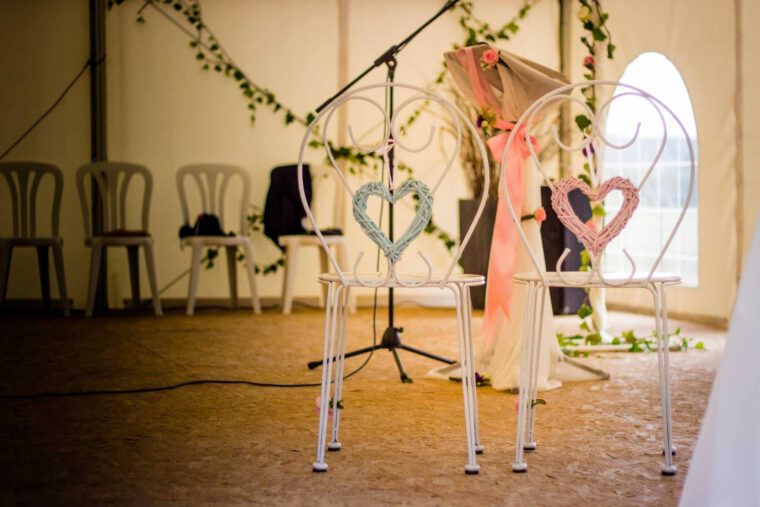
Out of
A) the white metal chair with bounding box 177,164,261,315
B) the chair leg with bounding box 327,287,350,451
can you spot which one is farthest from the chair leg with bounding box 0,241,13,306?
the chair leg with bounding box 327,287,350,451

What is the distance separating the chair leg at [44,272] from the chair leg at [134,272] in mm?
526

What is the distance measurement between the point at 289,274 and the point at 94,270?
4.01ft

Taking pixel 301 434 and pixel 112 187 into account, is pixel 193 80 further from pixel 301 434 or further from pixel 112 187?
pixel 301 434

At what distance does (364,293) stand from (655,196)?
212 cm

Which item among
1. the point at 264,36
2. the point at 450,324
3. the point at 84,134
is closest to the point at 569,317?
the point at 450,324

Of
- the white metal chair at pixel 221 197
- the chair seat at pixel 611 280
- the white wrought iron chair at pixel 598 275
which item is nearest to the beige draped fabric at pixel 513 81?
the white wrought iron chair at pixel 598 275

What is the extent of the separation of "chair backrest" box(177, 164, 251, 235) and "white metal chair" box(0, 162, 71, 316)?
31.1 inches

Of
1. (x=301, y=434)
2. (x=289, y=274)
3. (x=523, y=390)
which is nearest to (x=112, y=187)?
(x=289, y=274)

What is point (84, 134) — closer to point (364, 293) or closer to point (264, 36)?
point (264, 36)

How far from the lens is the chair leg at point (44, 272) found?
5605 mm

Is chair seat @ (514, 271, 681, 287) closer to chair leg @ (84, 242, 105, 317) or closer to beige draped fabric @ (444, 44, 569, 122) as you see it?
beige draped fabric @ (444, 44, 569, 122)

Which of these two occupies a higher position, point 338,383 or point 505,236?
point 505,236

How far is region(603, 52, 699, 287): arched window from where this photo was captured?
5141 millimetres

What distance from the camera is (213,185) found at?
19.2 ft
